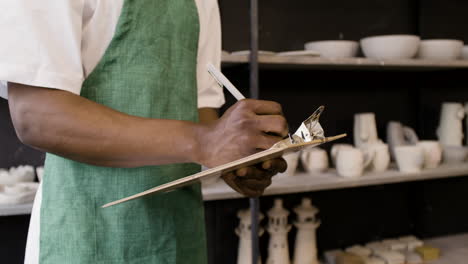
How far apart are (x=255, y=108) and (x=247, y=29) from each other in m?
1.52

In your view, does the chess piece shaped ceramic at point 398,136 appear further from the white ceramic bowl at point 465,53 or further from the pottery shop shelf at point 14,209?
the pottery shop shelf at point 14,209

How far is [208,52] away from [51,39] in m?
0.44

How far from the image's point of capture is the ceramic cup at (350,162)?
71.6 inches

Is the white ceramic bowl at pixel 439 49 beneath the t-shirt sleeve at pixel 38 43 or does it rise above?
above

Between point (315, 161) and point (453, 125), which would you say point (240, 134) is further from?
point (453, 125)

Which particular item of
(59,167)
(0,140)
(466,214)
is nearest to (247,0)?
(0,140)

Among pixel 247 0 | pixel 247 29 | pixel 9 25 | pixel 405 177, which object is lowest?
pixel 405 177

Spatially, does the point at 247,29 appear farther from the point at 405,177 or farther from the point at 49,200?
the point at 49,200

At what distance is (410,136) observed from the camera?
215 cm

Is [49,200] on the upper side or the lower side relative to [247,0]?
lower

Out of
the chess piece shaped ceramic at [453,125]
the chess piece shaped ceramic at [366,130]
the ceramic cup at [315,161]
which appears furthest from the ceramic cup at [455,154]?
the ceramic cup at [315,161]

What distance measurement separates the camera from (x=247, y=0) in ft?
6.77

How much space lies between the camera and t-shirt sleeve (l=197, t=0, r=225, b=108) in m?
1.03

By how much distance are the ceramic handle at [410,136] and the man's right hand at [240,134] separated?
5.52 ft
